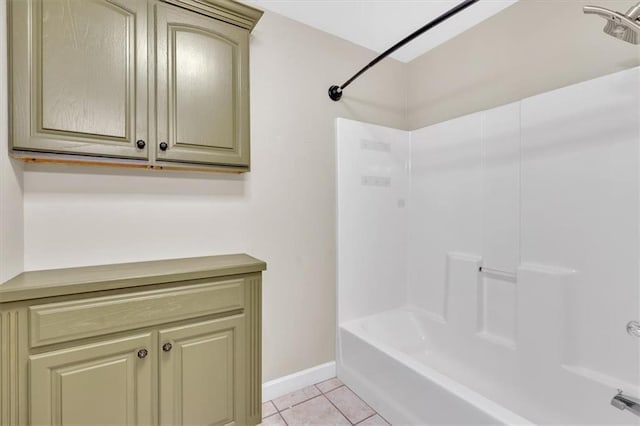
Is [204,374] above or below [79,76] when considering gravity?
below

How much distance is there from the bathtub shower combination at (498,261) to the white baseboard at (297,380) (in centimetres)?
10

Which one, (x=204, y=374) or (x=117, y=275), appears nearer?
(x=117, y=275)

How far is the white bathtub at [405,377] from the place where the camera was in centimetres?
129

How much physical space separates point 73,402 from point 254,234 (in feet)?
3.53

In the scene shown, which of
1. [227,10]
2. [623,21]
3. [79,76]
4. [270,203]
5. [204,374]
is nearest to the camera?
[623,21]

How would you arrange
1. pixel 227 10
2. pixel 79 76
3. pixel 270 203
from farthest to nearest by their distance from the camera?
pixel 270 203
pixel 227 10
pixel 79 76

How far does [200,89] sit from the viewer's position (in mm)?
1483

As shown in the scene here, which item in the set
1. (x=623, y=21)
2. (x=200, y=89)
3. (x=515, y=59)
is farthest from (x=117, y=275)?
(x=515, y=59)

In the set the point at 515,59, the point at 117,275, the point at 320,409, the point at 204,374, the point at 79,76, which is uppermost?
the point at 515,59

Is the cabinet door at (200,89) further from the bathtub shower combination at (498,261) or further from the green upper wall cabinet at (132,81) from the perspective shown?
the bathtub shower combination at (498,261)

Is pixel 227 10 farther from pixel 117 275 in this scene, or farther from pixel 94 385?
pixel 94 385

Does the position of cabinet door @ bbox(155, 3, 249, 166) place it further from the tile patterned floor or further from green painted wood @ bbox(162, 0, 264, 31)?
the tile patterned floor

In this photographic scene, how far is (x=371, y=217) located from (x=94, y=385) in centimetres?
182

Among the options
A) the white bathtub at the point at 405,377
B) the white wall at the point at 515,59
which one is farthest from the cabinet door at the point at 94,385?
the white wall at the point at 515,59
